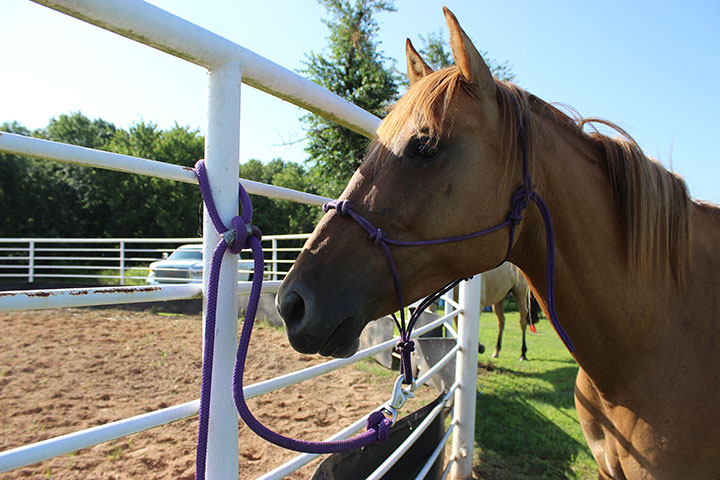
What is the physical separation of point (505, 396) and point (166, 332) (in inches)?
194

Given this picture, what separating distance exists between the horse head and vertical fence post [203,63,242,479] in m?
0.18

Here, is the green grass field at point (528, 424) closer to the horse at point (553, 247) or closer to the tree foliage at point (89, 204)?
the horse at point (553, 247)

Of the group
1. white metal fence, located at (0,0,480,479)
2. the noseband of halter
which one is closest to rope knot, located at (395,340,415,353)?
the noseband of halter

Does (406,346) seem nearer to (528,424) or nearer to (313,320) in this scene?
(313,320)

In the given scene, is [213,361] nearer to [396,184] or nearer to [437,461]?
[396,184]

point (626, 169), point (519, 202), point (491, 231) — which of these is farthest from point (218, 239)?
point (626, 169)

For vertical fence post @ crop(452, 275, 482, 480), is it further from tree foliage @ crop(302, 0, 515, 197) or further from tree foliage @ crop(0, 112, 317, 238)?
tree foliage @ crop(0, 112, 317, 238)

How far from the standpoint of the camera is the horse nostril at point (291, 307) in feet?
3.48

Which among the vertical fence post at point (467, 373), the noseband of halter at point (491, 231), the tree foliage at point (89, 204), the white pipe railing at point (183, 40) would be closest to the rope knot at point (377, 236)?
the noseband of halter at point (491, 231)

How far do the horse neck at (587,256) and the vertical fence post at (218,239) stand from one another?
41.3 inches

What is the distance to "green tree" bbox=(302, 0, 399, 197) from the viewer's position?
11.5m

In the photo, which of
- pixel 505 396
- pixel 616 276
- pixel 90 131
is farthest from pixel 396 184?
pixel 90 131

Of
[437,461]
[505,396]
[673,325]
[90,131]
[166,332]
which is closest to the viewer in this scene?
[673,325]

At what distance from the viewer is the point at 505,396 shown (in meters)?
4.62
